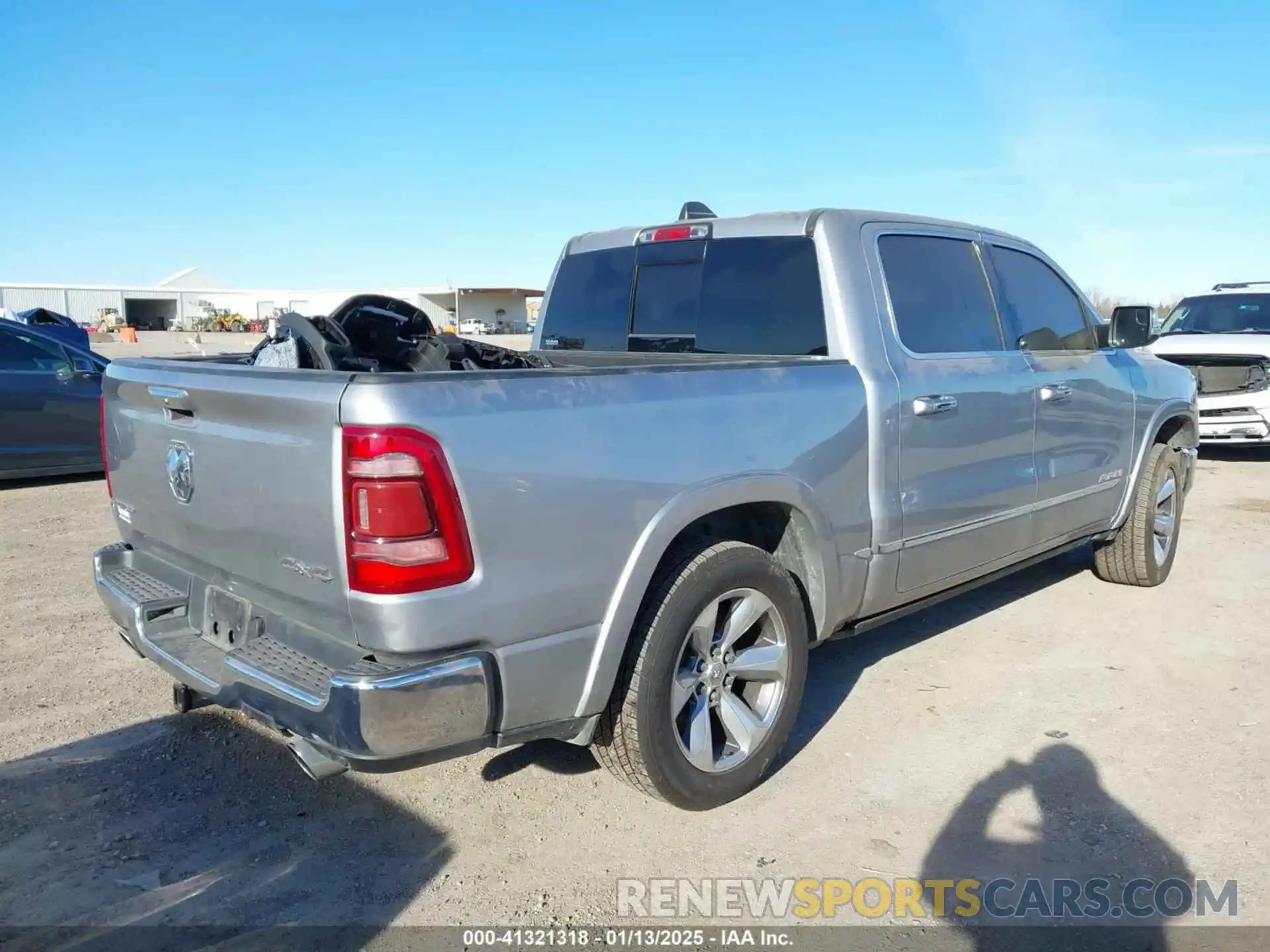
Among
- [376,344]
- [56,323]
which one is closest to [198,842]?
[376,344]

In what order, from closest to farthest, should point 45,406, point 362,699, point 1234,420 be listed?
point 362,699
point 45,406
point 1234,420

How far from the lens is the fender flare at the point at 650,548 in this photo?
2768 mm

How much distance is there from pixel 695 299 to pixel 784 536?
126 centimetres

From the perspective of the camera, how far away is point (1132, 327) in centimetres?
505

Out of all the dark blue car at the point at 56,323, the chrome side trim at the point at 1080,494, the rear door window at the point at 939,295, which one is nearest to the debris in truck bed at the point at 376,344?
the rear door window at the point at 939,295

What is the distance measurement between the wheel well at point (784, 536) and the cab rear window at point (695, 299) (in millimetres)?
692

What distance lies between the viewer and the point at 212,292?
256ft

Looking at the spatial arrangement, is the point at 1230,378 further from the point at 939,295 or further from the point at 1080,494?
the point at 939,295

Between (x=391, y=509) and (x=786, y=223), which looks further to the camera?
(x=786, y=223)

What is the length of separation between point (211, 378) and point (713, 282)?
2.14m

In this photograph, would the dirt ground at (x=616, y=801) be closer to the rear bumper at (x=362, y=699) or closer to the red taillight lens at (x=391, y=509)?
the rear bumper at (x=362, y=699)

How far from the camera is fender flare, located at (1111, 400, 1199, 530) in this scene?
5.47 meters

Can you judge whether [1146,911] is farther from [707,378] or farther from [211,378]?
[211,378]

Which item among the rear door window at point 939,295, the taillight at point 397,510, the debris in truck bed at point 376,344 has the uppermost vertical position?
the rear door window at point 939,295
